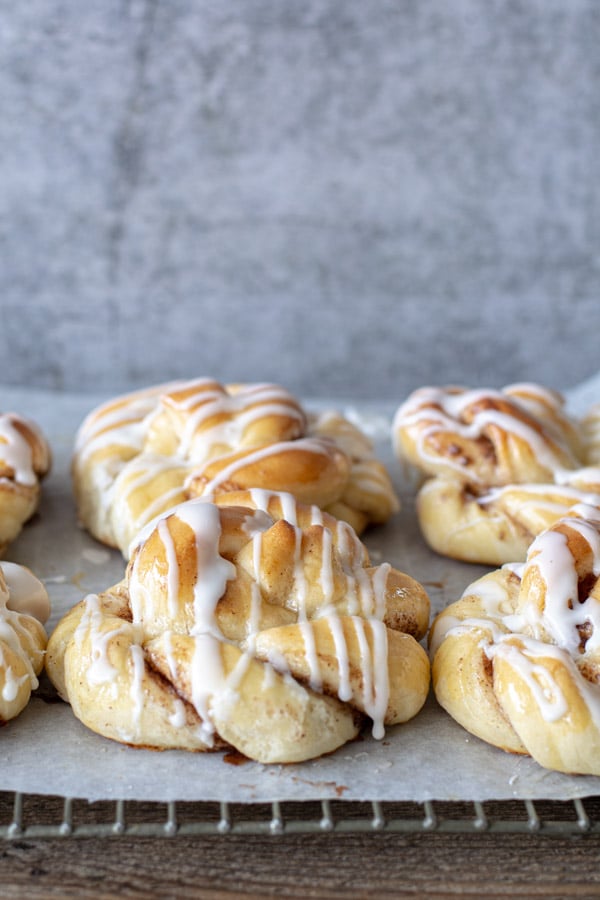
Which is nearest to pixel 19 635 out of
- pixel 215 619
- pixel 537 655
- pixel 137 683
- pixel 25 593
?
pixel 25 593

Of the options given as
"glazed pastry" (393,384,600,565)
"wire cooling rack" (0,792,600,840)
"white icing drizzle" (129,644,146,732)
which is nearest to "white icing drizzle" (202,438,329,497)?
"glazed pastry" (393,384,600,565)

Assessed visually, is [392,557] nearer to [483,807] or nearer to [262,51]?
[483,807]

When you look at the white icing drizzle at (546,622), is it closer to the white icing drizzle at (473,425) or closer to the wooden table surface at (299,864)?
the wooden table surface at (299,864)

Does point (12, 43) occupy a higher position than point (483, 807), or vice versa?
point (12, 43)

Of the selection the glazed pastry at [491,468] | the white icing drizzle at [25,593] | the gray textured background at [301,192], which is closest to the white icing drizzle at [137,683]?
the white icing drizzle at [25,593]

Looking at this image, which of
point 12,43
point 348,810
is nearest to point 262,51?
point 12,43

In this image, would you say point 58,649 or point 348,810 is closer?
point 348,810

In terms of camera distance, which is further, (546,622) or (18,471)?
(18,471)

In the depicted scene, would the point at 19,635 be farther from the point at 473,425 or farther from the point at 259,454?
the point at 473,425
